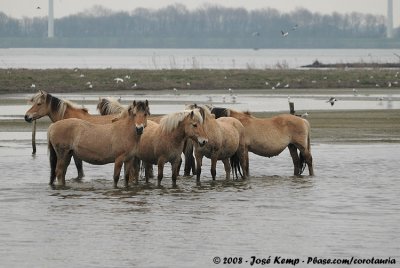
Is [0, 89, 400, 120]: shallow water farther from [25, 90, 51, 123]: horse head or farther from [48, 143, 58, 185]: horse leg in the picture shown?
[48, 143, 58, 185]: horse leg

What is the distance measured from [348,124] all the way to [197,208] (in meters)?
14.2

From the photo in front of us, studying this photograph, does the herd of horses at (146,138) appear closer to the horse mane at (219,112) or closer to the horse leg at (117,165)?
the horse leg at (117,165)

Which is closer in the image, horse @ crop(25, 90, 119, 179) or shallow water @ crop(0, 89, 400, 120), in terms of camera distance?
horse @ crop(25, 90, 119, 179)

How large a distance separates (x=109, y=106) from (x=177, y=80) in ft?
99.3

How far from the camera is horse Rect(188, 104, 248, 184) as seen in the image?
54.2 feet

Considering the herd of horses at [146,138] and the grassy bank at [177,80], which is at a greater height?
the herd of horses at [146,138]

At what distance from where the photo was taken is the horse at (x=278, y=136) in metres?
18.0

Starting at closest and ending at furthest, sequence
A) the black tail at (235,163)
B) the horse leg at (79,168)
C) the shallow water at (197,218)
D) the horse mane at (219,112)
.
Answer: the shallow water at (197,218), the horse leg at (79,168), the black tail at (235,163), the horse mane at (219,112)

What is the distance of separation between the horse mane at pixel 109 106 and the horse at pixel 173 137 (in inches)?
84.8

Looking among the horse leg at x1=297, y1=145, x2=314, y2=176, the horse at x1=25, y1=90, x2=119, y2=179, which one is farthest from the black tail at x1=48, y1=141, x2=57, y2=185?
the horse leg at x1=297, y1=145, x2=314, y2=176

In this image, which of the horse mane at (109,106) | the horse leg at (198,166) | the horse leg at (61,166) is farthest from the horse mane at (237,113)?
the horse leg at (61,166)


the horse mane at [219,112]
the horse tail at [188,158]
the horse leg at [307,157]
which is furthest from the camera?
the horse mane at [219,112]

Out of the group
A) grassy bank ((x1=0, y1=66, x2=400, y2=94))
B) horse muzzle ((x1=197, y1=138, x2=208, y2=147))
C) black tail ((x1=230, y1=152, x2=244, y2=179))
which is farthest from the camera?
grassy bank ((x1=0, y1=66, x2=400, y2=94))

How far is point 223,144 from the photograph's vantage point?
16.8 metres
